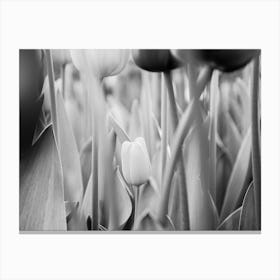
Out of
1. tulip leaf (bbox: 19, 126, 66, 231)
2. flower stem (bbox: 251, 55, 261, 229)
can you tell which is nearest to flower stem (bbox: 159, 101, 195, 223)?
flower stem (bbox: 251, 55, 261, 229)

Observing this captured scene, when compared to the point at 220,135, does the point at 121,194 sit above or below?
below

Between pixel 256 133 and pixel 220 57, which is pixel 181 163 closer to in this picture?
pixel 256 133

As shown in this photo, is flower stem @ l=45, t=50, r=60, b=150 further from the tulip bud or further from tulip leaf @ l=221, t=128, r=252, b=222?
tulip leaf @ l=221, t=128, r=252, b=222

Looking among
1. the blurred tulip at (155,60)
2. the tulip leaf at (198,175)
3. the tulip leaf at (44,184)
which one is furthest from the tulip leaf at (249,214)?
the tulip leaf at (44,184)
